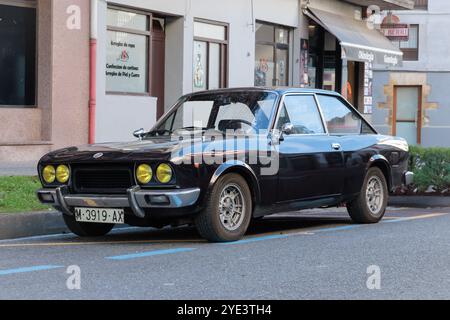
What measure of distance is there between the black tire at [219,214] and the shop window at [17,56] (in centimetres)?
735

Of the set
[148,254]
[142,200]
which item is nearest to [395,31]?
[142,200]

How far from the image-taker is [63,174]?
341 inches

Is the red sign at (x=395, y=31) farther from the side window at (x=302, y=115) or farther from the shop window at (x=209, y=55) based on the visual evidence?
the side window at (x=302, y=115)

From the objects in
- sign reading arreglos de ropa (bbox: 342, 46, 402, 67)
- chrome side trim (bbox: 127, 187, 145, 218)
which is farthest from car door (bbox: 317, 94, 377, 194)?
sign reading arreglos de ropa (bbox: 342, 46, 402, 67)

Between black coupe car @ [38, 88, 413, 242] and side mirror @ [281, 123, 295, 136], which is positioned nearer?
black coupe car @ [38, 88, 413, 242]

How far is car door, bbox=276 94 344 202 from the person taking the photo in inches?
365

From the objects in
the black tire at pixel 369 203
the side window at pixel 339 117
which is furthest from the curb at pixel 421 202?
the side window at pixel 339 117

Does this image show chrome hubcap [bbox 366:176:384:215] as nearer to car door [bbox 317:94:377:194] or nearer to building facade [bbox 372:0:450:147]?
car door [bbox 317:94:377:194]

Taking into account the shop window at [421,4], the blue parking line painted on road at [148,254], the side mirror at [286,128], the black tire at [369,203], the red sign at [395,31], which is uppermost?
the shop window at [421,4]

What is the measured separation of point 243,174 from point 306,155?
1015 mm

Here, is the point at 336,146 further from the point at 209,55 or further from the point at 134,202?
the point at 209,55

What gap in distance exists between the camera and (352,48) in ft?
72.4

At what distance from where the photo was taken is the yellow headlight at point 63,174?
8.64 meters

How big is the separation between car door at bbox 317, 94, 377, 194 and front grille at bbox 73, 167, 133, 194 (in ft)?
9.31
